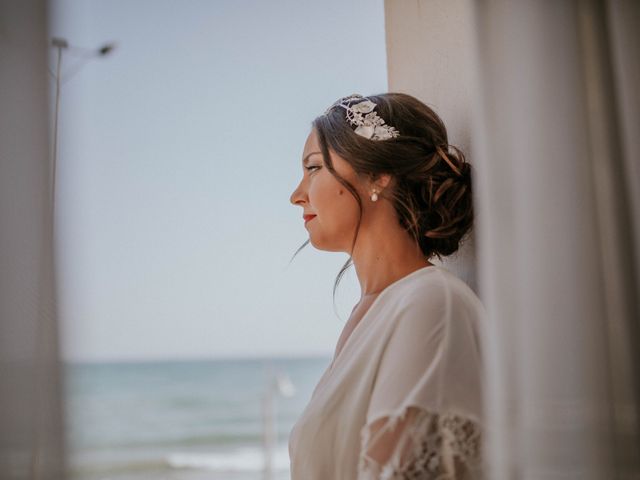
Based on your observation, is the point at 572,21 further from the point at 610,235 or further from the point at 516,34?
the point at 610,235

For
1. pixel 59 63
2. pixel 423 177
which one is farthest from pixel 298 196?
pixel 59 63

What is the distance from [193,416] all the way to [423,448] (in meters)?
15.2

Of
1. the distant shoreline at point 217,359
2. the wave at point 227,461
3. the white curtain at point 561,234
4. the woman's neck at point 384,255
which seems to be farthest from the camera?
the distant shoreline at point 217,359

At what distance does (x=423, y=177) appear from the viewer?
1.91 m

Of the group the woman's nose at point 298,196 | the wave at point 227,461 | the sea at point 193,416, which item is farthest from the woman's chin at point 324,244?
the wave at point 227,461

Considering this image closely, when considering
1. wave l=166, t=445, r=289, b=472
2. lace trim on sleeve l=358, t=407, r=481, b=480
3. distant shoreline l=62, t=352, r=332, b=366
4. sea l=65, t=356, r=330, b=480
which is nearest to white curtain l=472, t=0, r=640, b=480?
lace trim on sleeve l=358, t=407, r=481, b=480

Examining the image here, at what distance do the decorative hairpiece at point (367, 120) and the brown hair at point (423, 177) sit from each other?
0.02 meters

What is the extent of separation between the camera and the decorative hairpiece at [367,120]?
1.94 m

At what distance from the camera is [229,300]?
22.1 meters

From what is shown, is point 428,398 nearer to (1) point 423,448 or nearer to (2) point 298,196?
(1) point 423,448

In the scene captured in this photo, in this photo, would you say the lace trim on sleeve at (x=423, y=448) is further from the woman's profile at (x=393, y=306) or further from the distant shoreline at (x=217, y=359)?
the distant shoreline at (x=217, y=359)

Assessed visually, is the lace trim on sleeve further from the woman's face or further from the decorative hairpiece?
the decorative hairpiece

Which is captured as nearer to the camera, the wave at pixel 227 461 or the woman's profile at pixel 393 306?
the woman's profile at pixel 393 306

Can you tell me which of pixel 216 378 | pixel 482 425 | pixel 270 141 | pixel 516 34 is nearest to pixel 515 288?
pixel 516 34
